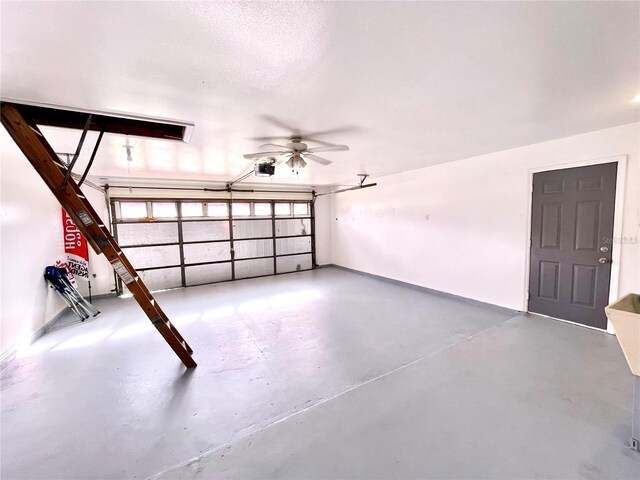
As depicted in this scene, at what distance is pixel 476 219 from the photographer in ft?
14.0

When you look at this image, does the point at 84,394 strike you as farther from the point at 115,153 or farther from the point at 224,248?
the point at 224,248

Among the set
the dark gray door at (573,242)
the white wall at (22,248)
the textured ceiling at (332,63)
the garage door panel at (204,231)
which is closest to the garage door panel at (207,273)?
the garage door panel at (204,231)

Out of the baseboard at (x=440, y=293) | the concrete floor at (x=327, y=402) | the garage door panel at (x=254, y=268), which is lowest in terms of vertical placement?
the concrete floor at (x=327, y=402)

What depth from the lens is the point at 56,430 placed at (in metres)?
1.90

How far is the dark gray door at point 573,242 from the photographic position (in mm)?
3055

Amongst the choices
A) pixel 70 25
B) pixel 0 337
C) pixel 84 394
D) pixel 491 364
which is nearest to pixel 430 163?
pixel 491 364

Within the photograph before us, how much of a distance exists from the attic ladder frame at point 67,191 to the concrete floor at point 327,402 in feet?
2.49

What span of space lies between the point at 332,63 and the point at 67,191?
232 centimetres

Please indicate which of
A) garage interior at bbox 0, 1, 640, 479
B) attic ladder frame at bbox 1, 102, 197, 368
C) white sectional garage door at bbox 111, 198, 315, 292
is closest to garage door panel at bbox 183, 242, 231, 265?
white sectional garage door at bbox 111, 198, 315, 292

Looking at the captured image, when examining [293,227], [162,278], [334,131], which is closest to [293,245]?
[293,227]

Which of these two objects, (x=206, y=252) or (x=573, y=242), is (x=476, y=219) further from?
(x=206, y=252)

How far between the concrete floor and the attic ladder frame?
0.76 metres

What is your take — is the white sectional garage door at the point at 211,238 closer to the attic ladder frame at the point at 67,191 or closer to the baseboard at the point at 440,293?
the baseboard at the point at 440,293

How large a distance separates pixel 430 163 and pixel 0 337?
6191 millimetres
